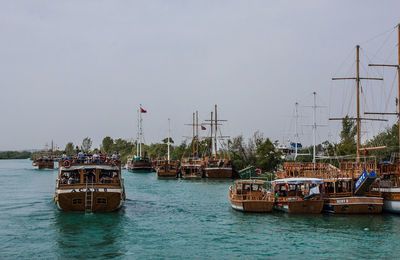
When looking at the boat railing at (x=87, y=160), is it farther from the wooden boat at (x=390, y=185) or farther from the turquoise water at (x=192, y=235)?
the wooden boat at (x=390, y=185)

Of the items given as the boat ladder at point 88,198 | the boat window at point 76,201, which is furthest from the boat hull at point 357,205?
the boat window at point 76,201

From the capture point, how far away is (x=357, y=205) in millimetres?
33125

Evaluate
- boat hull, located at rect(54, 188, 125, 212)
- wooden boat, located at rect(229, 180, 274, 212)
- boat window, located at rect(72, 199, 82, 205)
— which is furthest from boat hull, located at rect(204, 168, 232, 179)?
boat window, located at rect(72, 199, 82, 205)

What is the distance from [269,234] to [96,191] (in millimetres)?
13184

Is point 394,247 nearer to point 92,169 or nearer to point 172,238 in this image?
point 172,238

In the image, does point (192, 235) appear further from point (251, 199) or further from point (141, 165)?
point (141, 165)

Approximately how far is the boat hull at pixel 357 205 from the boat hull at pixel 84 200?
683 inches

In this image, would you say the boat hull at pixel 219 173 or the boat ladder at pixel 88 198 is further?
the boat hull at pixel 219 173

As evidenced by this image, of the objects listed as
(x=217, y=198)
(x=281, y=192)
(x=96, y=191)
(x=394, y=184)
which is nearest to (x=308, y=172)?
(x=281, y=192)

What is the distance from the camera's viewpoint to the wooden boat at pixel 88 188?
3122 centimetres

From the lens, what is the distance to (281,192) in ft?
118

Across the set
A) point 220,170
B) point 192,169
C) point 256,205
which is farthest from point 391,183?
point 192,169

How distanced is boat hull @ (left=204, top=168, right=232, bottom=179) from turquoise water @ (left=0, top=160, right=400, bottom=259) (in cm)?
4676

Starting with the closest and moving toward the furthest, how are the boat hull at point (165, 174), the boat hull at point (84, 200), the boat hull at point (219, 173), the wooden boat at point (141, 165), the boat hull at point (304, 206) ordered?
the boat hull at point (84, 200), the boat hull at point (304, 206), the boat hull at point (219, 173), the boat hull at point (165, 174), the wooden boat at point (141, 165)
